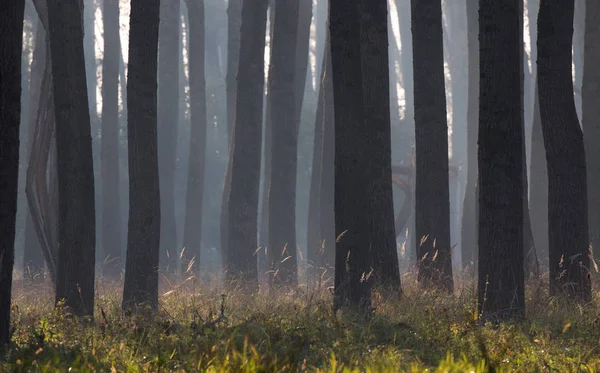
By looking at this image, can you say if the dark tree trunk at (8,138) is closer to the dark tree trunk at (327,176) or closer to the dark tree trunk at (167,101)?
the dark tree trunk at (327,176)

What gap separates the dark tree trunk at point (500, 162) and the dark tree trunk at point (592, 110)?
261 inches

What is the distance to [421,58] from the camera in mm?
13250

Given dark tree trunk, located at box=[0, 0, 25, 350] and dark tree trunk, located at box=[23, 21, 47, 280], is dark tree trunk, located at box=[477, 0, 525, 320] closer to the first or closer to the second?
dark tree trunk, located at box=[0, 0, 25, 350]

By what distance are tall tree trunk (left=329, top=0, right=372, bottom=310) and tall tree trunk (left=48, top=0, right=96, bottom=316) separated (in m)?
3.06

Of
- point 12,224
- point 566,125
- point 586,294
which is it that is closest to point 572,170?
point 566,125

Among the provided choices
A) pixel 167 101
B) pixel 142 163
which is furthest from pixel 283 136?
pixel 167 101

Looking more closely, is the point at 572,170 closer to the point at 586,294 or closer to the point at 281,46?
the point at 586,294

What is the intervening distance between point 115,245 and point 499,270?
19.6 metres

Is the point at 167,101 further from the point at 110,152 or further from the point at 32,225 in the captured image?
the point at 32,225

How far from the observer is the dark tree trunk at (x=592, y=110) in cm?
1539

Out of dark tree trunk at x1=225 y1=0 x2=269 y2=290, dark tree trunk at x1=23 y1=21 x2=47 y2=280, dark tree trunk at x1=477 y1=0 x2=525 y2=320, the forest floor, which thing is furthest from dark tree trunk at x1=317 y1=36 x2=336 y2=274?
dark tree trunk at x1=477 y1=0 x2=525 y2=320

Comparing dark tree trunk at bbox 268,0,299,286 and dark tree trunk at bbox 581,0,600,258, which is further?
dark tree trunk at bbox 268,0,299,286

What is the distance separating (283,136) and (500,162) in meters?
11.4

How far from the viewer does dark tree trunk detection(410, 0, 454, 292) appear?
43.1 ft
